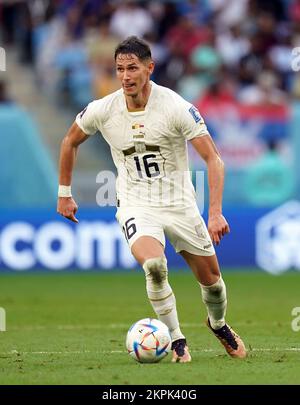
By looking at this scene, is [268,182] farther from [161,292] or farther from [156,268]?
[156,268]

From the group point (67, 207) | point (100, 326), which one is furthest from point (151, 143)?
point (100, 326)

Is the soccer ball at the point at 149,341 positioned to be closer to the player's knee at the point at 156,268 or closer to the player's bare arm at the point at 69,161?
the player's knee at the point at 156,268

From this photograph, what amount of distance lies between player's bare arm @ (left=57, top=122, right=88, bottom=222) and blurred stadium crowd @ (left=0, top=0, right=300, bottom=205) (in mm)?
10982

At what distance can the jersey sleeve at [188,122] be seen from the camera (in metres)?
9.73

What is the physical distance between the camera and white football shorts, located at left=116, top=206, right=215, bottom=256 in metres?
9.79

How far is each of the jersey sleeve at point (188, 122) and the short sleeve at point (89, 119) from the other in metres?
0.72

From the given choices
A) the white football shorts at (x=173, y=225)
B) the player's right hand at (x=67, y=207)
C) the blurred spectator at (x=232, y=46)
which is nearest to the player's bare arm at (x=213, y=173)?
the white football shorts at (x=173, y=225)

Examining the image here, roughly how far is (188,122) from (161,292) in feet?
4.59

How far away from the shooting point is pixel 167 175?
9953 millimetres

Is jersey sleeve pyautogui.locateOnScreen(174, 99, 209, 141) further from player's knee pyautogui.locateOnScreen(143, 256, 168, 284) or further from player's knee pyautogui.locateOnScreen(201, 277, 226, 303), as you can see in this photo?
player's knee pyautogui.locateOnScreen(201, 277, 226, 303)

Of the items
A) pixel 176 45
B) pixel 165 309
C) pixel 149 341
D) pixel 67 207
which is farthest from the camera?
pixel 176 45

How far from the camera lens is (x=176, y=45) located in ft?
76.1

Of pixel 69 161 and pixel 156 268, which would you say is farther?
pixel 69 161
